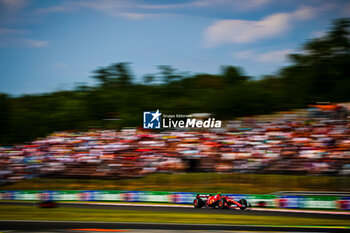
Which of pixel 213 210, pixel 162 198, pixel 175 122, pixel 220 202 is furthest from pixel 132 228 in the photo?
pixel 175 122

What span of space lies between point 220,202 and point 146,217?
3.42 m

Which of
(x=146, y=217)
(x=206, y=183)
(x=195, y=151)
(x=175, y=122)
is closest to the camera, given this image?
(x=146, y=217)

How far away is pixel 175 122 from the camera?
918 inches

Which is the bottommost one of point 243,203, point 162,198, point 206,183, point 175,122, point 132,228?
point 162,198

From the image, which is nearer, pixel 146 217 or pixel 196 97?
pixel 146 217

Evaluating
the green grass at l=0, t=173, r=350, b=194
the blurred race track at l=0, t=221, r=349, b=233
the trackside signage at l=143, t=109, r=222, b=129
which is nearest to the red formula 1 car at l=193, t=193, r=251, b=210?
the green grass at l=0, t=173, r=350, b=194

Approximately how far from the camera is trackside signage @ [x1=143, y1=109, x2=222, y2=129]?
73.1 ft

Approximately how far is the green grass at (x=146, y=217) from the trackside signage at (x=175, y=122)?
777 cm

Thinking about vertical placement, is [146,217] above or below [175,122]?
below

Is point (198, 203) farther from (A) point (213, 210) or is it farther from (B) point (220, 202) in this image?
(B) point (220, 202)

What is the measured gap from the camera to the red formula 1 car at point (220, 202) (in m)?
16.0

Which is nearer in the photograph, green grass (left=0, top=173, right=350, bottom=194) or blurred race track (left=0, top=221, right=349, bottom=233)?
blurred race track (left=0, top=221, right=349, bottom=233)

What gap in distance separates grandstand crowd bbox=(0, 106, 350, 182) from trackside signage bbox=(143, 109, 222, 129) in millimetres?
502

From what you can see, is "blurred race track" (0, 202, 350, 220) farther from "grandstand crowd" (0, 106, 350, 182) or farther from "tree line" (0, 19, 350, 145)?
"tree line" (0, 19, 350, 145)
